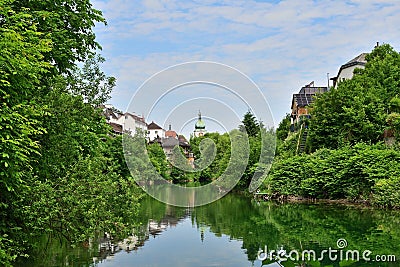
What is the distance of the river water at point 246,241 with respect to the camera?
13.5 meters

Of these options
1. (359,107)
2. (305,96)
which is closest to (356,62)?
(305,96)

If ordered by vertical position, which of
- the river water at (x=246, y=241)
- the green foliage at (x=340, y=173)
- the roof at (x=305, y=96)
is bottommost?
the river water at (x=246, y=241)

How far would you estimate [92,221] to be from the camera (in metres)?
11.6

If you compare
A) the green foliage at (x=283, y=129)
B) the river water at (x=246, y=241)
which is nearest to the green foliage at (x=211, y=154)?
the green foliage at (x=283, y=129)

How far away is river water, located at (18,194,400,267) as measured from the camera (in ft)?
44.2

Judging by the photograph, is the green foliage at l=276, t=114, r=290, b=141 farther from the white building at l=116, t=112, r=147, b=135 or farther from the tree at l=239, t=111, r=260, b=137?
the white building at l=116, t=112, r=147, b=135

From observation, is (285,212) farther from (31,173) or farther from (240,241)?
(31,173)

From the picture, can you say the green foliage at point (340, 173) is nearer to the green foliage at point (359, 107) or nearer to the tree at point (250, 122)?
the green foliage at point (359, 107)

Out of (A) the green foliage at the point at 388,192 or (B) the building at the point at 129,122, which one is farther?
(B) the building at the point at 129,122

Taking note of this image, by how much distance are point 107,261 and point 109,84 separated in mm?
12291

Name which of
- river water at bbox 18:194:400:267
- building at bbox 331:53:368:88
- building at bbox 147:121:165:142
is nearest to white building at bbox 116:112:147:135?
building at bbox 147:121:165:142

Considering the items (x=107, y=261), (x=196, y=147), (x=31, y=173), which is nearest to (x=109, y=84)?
(x=107, y=261)

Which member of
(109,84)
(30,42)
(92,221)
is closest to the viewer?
(30,42)

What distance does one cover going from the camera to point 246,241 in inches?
666
